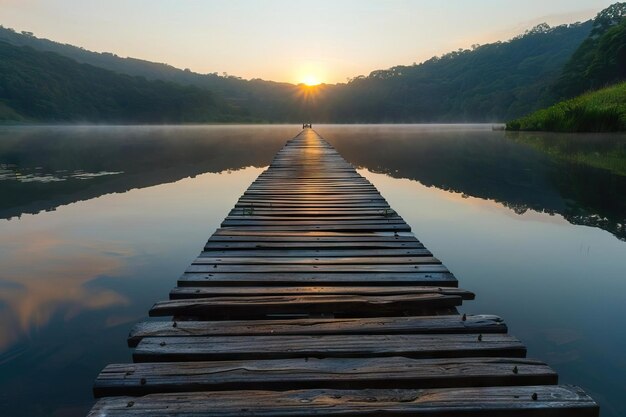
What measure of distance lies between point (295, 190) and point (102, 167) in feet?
45.8

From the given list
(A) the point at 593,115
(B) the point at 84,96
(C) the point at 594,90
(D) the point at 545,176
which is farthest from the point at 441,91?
(D) the point at 545,176

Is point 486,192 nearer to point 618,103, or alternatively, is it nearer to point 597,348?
point 597,348

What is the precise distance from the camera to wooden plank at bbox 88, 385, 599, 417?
238 centimetres

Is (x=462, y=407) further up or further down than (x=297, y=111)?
further down

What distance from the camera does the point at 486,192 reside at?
1331 centimetres

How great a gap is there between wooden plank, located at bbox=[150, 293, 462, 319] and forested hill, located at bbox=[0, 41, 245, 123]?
122518 millimetres

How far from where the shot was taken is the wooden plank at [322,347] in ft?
9.59

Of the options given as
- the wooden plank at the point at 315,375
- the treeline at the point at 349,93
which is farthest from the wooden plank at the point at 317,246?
the treeline at the point at 349,93

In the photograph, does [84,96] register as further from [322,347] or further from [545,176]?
[322,347]

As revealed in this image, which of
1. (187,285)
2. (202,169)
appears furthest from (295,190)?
(202,169)

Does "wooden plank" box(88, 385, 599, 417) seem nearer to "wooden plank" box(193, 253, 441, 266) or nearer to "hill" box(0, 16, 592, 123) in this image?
"wooden plank" box(193, 253, 441, 266)

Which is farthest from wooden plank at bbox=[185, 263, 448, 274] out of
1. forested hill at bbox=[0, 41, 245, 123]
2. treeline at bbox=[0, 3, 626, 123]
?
forested hill at bbox=[0, 41, 245, 123]

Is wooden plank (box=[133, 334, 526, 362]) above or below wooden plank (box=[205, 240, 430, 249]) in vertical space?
below

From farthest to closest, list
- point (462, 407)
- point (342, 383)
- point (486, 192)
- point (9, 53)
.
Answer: point (9, 53) < point (486, 192) < point (342, 383) < point (462, 407)
